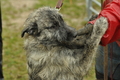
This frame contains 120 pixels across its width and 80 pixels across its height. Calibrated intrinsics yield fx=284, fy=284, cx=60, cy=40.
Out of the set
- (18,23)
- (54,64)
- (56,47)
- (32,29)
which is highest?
(32,29)

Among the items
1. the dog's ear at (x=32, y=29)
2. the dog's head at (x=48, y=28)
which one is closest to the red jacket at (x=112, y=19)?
the dog's head at (x=48, y=28)

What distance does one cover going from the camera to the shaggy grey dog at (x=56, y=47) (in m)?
4.12

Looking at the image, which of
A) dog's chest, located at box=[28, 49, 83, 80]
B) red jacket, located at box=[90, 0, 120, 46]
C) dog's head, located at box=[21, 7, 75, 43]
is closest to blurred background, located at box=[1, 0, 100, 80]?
dog's chest, located at box=[28, 49, 83, 80]

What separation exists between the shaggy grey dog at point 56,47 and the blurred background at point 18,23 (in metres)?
2.39

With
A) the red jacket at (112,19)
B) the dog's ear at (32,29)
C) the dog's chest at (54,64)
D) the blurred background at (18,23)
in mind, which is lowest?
→ the blurred background at (18,23)

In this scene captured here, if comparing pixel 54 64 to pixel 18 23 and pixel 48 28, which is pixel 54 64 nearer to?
pixel 48 28

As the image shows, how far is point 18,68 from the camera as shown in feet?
24.3

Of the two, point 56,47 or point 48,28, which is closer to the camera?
point 48,28

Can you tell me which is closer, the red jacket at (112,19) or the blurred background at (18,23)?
the red jacket at (112,19)

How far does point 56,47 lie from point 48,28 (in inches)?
12.7

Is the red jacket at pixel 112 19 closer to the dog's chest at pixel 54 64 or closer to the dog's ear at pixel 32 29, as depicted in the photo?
the dog's chest at pixel 54 64

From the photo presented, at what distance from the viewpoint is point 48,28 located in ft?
13.7

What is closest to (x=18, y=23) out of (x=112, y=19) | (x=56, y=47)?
(x=56, y=47)

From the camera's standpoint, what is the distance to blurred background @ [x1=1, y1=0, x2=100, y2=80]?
7336mm
